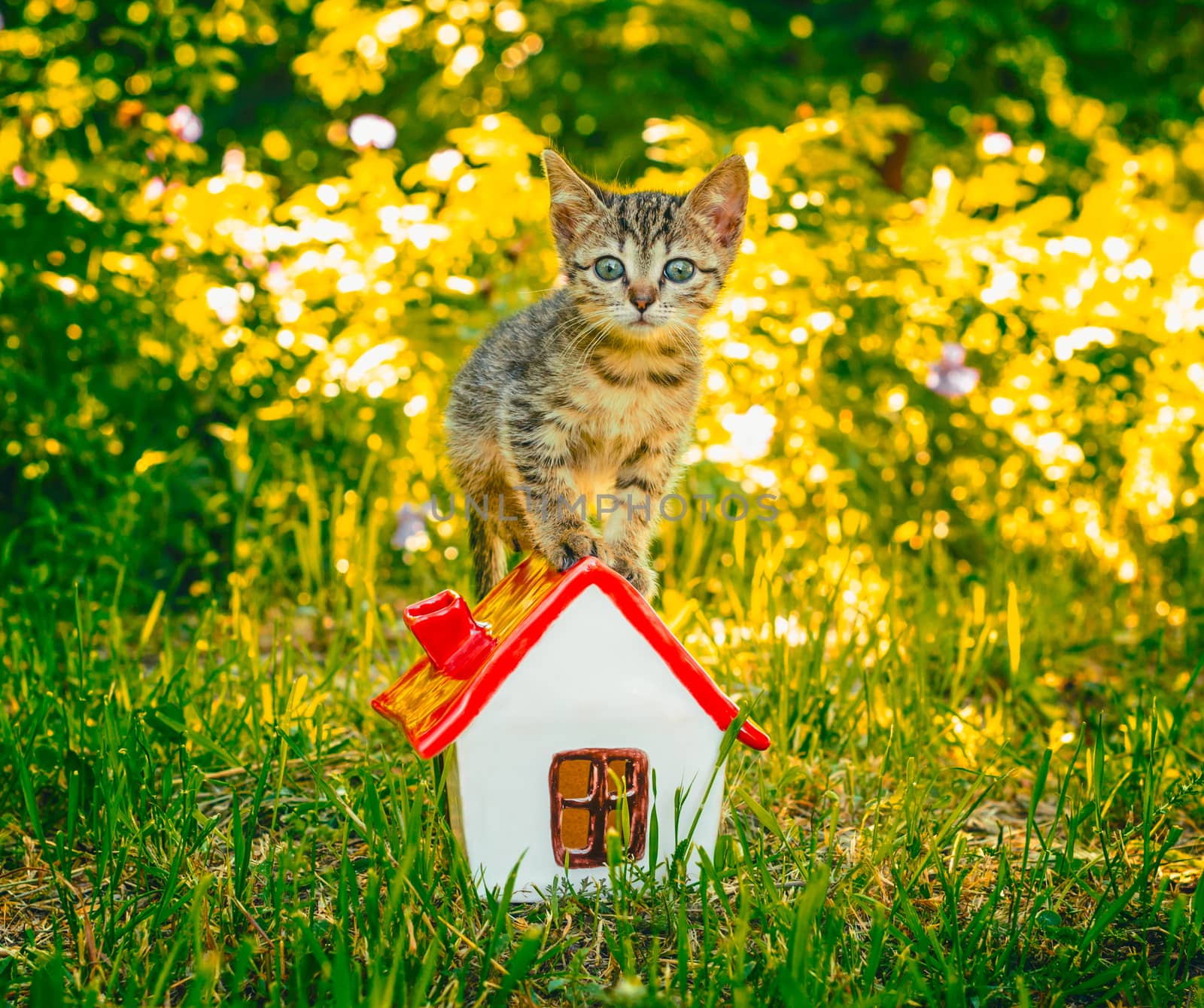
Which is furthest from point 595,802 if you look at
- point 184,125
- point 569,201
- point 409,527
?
point 184,125

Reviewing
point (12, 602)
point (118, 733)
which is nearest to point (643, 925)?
point (118, 733)

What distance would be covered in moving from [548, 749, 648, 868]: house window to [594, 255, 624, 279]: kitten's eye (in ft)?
3.20

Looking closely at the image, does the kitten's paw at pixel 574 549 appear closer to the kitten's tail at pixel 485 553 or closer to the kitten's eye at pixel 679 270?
the kitten's tail at pixel 485 553

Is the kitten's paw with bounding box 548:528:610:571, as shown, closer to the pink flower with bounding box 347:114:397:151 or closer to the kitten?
the kitten

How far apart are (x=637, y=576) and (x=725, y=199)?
84 cm

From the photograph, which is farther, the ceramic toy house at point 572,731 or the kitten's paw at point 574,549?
the kitten's paw at point 574,549

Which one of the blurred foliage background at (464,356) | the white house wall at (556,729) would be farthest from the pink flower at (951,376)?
the white house wall at (556,729)

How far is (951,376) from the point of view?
11.5ft

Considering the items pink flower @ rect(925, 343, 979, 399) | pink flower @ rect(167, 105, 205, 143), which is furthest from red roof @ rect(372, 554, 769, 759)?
pink flower @ rect(167, 105, 205, 143)

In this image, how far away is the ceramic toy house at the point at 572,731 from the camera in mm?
1829

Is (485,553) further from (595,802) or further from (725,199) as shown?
(725,199)

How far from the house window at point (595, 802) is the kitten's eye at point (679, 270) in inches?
38.8

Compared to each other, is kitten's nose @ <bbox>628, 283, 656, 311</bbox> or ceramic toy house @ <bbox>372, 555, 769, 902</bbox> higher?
kitten's nose @ <bbox>628, 283, 656, 311</bbox>

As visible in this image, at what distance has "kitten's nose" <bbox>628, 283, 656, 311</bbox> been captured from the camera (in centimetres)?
210
